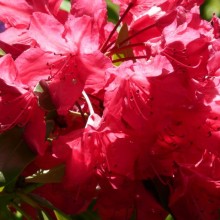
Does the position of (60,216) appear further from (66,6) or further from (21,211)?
(66,6)

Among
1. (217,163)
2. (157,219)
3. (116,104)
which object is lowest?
(157,219)

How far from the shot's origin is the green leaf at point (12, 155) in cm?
117

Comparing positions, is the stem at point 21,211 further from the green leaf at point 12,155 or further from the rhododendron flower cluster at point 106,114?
the green leaf at point 12,155

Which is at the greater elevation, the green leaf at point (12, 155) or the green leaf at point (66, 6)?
the green leaf at point (12, 155)

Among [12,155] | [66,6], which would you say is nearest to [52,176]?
[12,155]

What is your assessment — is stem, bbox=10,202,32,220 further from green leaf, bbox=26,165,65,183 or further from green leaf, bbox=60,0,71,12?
green leaf, bbox=60,0,71,12

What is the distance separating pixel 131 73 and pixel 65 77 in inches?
5.1

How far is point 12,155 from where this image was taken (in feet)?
3.92

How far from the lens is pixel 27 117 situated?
1.21 metres

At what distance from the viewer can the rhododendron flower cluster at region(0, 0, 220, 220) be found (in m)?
1.17

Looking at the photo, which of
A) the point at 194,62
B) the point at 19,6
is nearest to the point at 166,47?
the point at 194,62

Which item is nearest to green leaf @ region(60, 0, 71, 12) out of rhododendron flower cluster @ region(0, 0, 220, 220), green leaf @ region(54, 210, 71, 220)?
rhododendron flower cluster @ region(0, 0, 220, 220)

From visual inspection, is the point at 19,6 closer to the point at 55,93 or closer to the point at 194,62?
the point at 55,93

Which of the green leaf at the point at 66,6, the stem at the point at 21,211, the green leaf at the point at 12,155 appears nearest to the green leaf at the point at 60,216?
the stem at the point at 21,211
